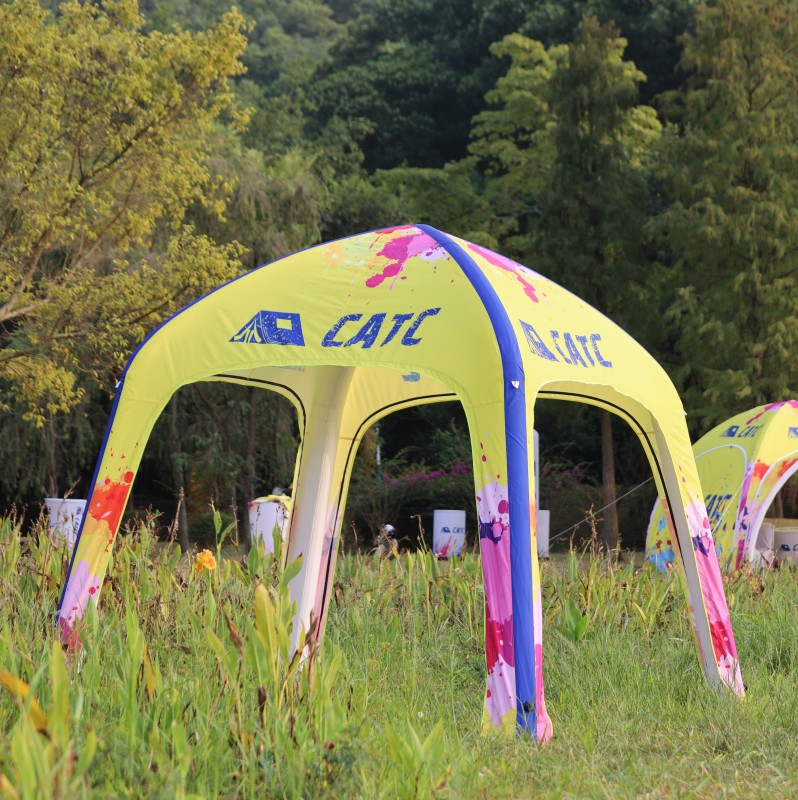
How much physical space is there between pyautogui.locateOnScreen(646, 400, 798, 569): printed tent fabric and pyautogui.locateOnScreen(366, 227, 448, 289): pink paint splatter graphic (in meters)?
7.33

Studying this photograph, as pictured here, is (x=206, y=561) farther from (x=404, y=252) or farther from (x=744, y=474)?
(x=744, y=474)

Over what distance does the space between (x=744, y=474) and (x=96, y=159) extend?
25.7 feet

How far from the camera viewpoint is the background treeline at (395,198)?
10.9 m

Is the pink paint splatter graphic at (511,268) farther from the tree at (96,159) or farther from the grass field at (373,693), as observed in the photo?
the tree at (96,159)

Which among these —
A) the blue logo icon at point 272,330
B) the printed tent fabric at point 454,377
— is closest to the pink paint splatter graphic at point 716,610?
the printed tent fabric at point 454,377

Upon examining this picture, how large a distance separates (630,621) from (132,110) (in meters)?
7.34

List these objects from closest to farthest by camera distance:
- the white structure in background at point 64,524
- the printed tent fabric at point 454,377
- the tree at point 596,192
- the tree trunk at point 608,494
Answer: the printed tent fabric at point 454,377 → the white structure in background at point 64,524 → the tree trunk at point 608,494 → the tree at point 596,192

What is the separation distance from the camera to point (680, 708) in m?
4.98

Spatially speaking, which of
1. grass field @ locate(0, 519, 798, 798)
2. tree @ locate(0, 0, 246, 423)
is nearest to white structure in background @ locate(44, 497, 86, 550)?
grass field @ locate(0, 519, 798, 798)

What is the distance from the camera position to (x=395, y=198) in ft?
79.5

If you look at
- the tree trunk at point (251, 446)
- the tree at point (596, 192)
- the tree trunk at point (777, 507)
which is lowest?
the tree trunk at point (777, 507)

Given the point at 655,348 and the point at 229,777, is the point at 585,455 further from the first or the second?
the point at 229,777

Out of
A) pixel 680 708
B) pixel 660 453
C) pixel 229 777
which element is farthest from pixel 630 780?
pixel 660 453

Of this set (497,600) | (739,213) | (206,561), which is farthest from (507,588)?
(739,213)
